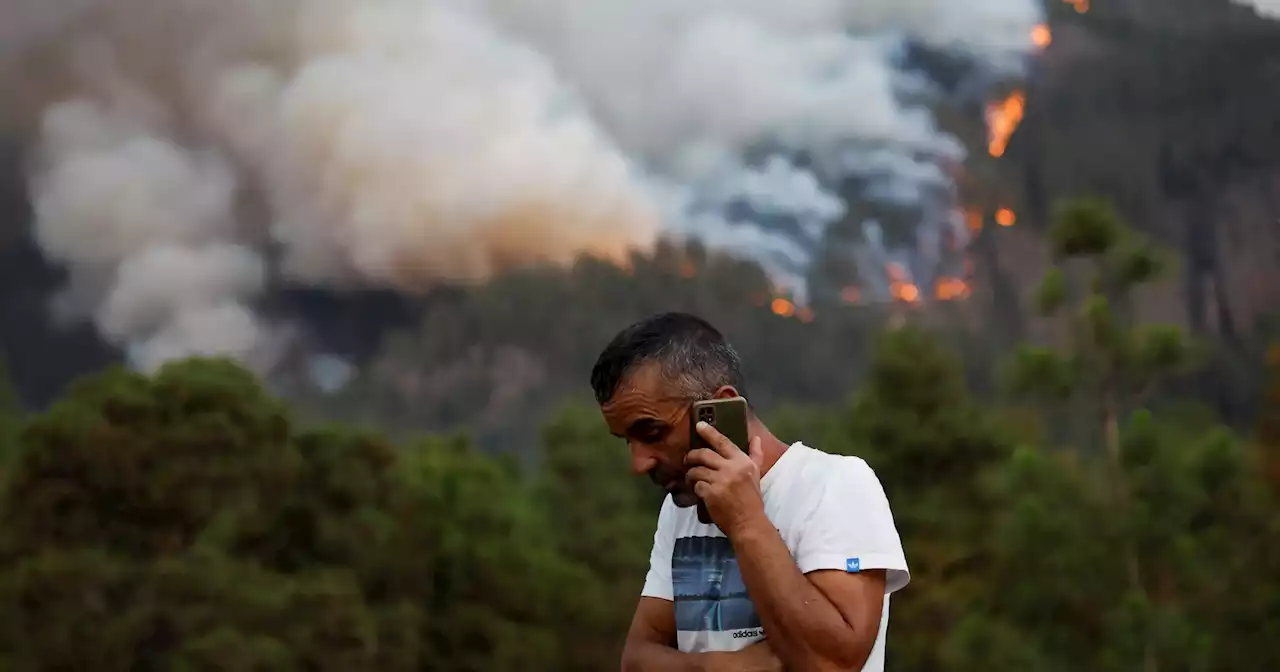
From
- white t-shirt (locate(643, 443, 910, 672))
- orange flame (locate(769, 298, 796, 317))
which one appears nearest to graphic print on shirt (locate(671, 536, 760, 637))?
white t-shirt (locate(643, 443, 910, 672))

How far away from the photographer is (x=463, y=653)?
6.78 m

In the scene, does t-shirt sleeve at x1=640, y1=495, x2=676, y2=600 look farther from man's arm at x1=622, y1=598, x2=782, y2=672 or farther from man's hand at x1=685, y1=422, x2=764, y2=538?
man's hand at x1=685, y1=422, x2=764, y2=538

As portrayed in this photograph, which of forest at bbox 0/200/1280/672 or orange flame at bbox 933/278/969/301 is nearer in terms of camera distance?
forest at bbox 0/200/1280/672

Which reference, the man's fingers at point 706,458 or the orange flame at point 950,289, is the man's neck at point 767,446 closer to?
the man's fingers at point 706,458

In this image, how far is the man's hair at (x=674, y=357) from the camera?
1242mm

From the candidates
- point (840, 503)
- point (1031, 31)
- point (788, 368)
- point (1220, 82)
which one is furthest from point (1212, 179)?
point (840, 503)

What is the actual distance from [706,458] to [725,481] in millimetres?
28

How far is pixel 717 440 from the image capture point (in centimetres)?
118

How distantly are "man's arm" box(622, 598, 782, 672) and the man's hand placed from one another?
5.7 inches

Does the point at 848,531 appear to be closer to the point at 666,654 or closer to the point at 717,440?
the point at 717,440

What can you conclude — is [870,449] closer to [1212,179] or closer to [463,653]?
[463,653]

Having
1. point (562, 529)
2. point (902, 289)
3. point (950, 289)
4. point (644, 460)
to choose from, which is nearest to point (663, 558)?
point (644, 460)

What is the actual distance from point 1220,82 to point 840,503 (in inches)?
475

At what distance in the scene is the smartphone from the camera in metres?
1.20
